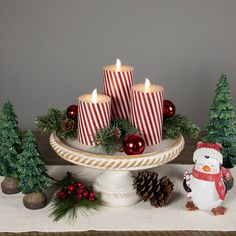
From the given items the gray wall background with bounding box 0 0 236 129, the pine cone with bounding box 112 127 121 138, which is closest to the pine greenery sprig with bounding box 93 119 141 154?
the pine cone with bounding box 112 127 121 138

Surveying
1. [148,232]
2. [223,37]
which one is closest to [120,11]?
[223,37]

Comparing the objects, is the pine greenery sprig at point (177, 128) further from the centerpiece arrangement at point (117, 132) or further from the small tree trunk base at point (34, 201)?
the small tree trunk base at point (34, 201)

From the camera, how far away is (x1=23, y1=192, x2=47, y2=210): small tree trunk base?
1154mm

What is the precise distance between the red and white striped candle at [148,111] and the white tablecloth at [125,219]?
152mm

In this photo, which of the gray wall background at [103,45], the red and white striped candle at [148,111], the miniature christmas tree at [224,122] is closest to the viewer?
the red and white striped candle at [148,111]

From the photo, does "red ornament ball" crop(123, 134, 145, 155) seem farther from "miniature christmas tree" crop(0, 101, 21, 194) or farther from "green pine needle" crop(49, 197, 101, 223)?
"miniature christmas tree" crop(0, 101, 21, 194)

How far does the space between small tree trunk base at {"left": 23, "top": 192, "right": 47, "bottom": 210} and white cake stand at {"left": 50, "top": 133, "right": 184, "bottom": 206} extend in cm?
10

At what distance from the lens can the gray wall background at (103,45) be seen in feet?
5.94

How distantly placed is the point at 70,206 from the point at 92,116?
0.65 feet

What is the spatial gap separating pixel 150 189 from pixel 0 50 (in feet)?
3.00

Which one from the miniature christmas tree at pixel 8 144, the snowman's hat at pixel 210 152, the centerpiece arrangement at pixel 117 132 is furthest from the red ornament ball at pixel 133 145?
the miniature christmas tree at pixel 8 144

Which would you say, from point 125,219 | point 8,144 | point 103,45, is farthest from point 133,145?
point 103,45

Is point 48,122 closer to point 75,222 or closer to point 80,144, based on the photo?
point 80,144

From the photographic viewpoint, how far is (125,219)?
112 centimetres
